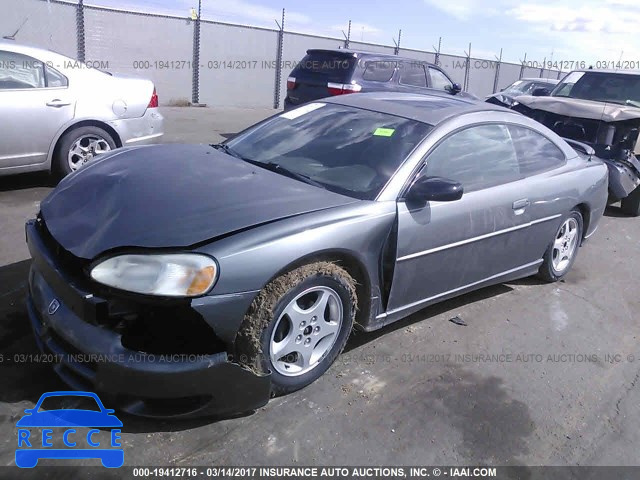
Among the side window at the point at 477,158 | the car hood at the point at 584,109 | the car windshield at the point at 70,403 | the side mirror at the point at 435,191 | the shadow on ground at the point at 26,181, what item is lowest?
the car windshield at the point at 70,403

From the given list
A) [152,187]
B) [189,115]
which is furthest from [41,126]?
[189,115]

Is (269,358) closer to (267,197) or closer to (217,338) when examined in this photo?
(217,338)

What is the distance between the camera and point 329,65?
9.88 meters

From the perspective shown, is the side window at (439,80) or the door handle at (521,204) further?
the side window at (439,80)

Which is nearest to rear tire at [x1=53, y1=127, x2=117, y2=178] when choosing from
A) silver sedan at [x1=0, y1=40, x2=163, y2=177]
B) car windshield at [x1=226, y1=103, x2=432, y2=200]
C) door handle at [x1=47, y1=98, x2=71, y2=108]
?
silver sedan at [x1=0, y1=40, x2=163, y2=177]

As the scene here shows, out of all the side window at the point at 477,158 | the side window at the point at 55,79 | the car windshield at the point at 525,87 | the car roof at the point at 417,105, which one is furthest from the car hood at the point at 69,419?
the car windshield at the point at 525,87

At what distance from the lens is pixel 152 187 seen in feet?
10.2

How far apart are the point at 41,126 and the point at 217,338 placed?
4.28 metres

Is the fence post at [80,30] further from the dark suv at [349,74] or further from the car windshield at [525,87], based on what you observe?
the car windshield at [525,87]

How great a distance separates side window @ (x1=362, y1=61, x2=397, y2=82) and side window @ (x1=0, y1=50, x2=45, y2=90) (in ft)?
17.4

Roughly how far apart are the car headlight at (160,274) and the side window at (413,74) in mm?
8495

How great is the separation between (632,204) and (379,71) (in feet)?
15.0

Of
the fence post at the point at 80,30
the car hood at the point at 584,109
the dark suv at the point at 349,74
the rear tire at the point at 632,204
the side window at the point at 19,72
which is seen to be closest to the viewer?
the side window at the point at 19,72

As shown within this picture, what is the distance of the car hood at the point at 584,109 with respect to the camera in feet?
22.8
